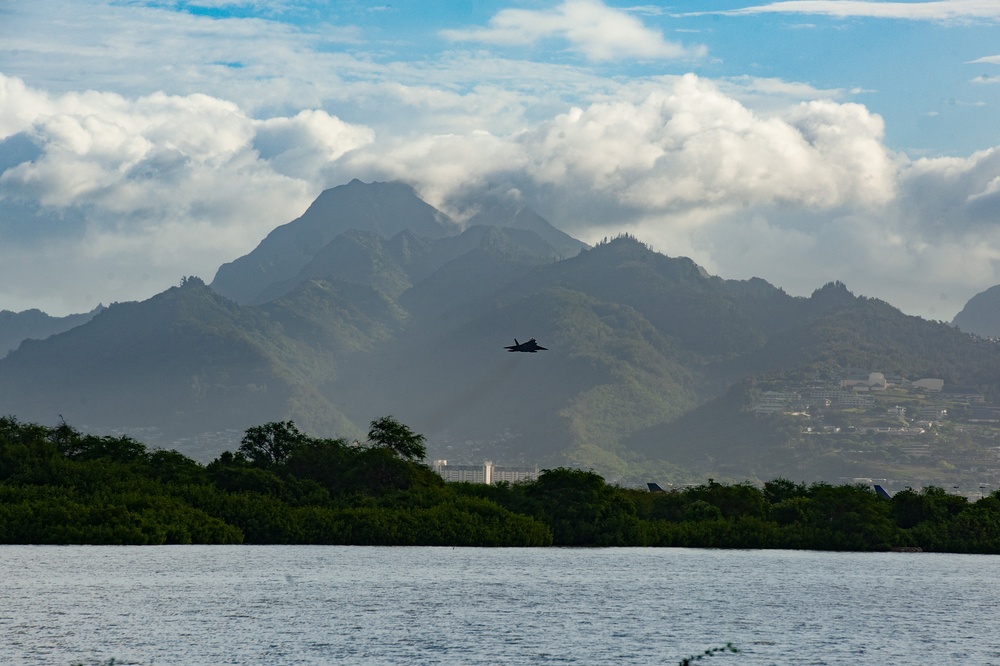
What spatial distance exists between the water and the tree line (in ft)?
22.1

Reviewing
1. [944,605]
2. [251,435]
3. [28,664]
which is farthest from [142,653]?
[251,435]

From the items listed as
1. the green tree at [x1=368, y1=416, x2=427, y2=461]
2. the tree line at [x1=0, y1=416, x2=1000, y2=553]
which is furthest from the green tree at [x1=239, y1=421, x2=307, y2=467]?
the green tree at [x1=368, y1=416, x2=427, y2=461]

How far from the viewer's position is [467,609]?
80.1 meters

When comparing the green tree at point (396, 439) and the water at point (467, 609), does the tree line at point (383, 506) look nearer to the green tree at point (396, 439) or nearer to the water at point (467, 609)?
the green tree at point (396, 439)

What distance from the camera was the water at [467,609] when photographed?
2498 inches

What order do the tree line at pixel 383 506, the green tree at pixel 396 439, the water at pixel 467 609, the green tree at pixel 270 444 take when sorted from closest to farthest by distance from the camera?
the water at pixel 467 609
the tree line at pixel 383 506
the green tree at pixel 270 444
the green tree at pixel 396 439

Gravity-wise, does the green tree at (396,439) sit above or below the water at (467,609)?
above

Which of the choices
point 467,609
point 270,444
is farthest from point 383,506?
point 467,609

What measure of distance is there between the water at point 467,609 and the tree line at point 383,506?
265 inches

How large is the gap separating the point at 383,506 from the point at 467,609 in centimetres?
5843

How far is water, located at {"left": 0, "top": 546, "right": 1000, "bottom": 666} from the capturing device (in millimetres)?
63438

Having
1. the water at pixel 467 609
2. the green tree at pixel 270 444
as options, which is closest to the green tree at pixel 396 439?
the green tree at pixel 270 444

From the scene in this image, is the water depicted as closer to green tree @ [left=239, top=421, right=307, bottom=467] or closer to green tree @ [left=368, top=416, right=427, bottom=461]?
green tree @ [left=368, top=416, right=427, bottom=461]

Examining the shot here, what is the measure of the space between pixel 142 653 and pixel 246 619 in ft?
43.4
